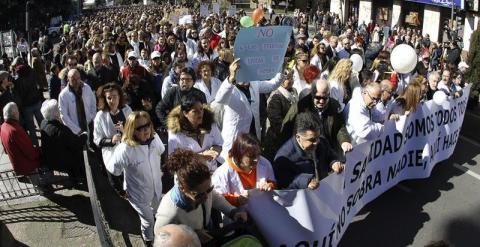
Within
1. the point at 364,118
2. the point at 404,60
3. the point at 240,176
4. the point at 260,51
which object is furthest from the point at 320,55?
the point at 240,176

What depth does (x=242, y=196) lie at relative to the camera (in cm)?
391

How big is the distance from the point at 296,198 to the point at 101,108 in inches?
104

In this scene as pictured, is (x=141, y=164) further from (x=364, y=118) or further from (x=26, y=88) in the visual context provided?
(x=26, y=88)

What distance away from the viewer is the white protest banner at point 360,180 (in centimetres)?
397

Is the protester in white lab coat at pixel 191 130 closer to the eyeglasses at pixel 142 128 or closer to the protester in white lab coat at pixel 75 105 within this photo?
the eyeglasses at pixel 142 128

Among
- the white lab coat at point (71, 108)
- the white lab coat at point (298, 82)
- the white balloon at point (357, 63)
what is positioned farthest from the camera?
the white balloon at point (357, 63)

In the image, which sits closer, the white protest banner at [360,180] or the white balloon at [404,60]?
the white protest banner at [360,180]

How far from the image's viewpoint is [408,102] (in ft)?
20.5

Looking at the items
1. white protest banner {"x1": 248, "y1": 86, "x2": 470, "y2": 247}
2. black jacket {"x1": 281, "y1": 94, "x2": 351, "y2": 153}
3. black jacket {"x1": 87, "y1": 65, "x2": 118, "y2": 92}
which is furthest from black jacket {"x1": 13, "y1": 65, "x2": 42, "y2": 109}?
white protest banner {"x1": 248, "y1": 86, "x2": 470, "y2": 247}

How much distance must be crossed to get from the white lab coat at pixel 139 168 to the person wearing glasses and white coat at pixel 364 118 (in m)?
2.36

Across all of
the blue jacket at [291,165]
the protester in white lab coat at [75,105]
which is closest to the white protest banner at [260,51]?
the blue jacket at [291,165]

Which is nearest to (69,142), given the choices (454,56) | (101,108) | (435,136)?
(101,108)

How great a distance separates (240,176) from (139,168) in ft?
3.55

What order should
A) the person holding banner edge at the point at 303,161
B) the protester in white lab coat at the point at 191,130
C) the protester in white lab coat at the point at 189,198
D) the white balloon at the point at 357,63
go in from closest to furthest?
1. the protester in white lab coat at the point at 189,198
2. the person holding banner edge at the point at 303,161
3. the protester in white lab coat at the point at 191,130
4. the white balloon at the point at 357,63
